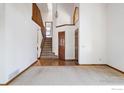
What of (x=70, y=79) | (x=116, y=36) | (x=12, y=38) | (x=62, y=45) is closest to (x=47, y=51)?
(x=62, y=45)

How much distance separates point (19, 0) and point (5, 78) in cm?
250

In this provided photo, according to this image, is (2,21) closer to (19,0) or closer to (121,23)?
(19,0)

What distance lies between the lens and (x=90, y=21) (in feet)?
28.8

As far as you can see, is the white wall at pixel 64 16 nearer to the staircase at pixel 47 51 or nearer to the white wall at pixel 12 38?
the staircase at pixel 47 51

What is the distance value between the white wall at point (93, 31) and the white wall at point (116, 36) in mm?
491

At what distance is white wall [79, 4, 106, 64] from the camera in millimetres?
8781

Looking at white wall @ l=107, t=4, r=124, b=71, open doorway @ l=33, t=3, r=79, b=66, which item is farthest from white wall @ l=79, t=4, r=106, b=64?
open doorway @ l=33, t=3, r=79, b=66

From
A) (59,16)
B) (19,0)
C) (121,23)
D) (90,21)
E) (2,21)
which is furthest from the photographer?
(59,16)

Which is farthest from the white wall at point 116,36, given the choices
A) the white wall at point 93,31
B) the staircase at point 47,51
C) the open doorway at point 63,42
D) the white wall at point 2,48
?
the staircase at point 47,51

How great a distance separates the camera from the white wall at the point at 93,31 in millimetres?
8781

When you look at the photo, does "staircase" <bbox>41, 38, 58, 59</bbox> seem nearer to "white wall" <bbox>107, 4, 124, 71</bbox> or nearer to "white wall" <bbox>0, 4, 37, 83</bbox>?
"white wall" <bbox>107, 4, 124, 71</bbox>

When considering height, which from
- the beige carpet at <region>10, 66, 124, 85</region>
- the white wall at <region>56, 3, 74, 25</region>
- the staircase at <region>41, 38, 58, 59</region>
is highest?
the white wall at <region>56, 3, 74, 25</region>

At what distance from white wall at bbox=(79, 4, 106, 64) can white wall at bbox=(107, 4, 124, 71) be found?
1.61 feet
